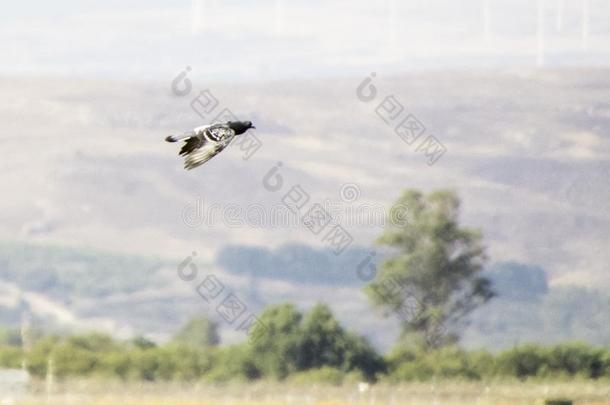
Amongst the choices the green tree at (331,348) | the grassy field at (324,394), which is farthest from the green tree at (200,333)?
the grassy field at (324,394)

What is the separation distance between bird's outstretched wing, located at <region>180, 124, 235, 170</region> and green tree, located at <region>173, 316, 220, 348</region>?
68085 millimetres

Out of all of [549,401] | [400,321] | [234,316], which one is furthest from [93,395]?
[234,316]

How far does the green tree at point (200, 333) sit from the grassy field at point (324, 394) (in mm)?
33808

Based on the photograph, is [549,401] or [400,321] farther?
[400,321]

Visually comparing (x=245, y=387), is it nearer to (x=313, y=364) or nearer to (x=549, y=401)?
(x=313, y=364)

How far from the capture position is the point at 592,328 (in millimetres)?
170125

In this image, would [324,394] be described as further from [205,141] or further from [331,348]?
[205,141]

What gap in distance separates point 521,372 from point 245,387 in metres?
9.92

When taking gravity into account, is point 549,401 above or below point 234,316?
below

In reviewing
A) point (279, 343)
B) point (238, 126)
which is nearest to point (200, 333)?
point (279, 343)

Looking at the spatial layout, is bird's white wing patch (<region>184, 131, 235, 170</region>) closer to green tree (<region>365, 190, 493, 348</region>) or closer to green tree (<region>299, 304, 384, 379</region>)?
green tree (<region>299, 304, 384, 379</region>)

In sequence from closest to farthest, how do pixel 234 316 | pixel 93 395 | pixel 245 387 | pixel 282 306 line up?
pixel 93 395 → pixel 245 387 → pixel 282 306 → pixel 234 316

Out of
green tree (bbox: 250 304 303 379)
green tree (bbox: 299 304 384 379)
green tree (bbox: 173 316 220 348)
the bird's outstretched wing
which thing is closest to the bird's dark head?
the bird's outstretched wing

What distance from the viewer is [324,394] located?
188ft
